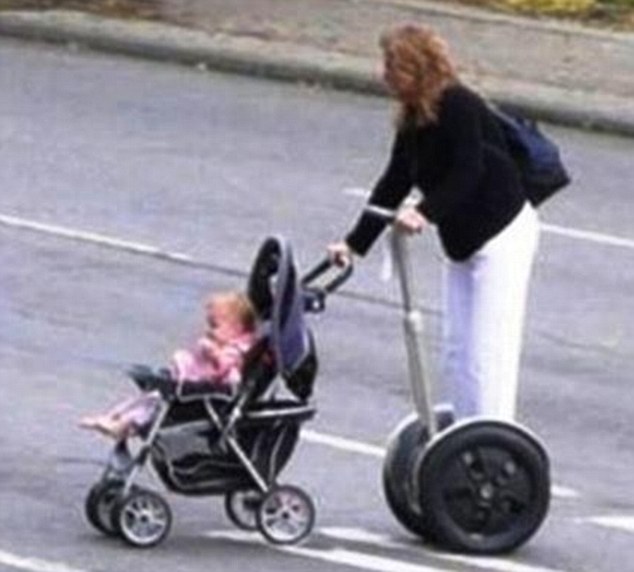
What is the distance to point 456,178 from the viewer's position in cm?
1266

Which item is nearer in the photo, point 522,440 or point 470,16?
point 522,440

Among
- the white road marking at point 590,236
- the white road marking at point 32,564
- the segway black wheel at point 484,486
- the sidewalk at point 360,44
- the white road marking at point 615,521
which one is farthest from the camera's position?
the sidewalk at point 360,44

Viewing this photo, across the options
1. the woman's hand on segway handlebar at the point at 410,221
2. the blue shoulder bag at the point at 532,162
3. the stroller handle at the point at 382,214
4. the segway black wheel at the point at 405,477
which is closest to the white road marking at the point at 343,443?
the segway black wheel at the point at 405,477

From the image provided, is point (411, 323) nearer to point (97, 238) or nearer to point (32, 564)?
point (32, 564)

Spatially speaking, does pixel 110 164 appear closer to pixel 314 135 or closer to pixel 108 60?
pixel 314 135

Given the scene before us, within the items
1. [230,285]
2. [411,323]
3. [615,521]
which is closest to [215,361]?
[411,323]

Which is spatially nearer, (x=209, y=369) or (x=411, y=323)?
(x=209, y=369)

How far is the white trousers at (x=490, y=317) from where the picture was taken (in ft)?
42.0

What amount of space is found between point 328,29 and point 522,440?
14.0 metres

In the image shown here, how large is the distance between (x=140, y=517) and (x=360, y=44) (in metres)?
13.9

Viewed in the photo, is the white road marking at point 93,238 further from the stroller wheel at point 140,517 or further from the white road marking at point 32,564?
the white road marking at point 32,564

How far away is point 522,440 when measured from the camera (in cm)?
1280

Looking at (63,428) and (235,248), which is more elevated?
(63,428)

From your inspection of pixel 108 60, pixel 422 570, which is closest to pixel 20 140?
pixel 108 60
